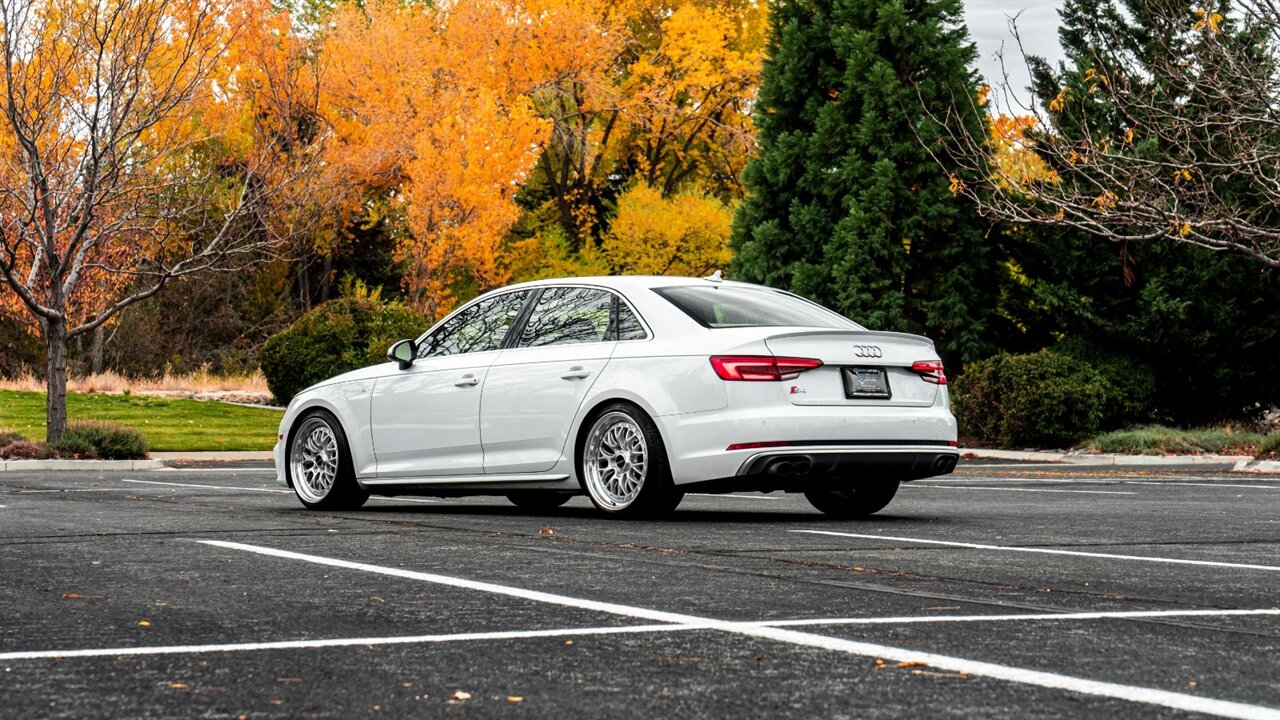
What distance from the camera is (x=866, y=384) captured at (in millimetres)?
10250

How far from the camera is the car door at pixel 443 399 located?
1120 cm

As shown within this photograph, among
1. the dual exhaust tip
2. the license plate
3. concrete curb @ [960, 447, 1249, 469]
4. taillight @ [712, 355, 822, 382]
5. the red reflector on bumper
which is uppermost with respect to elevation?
taillight @ [712, 355, 822, 382]

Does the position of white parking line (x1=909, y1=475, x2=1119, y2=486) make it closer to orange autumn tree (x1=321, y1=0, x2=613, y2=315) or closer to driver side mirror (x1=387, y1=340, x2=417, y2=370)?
driver side mirror (x1=387, y1=340, x2=417, y2=370)

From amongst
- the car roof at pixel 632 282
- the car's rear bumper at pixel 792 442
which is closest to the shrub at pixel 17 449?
the car roof at pixel 632 282

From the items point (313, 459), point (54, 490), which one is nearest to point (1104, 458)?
point (313, 459)

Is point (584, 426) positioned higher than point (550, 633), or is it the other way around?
point (584, 426)

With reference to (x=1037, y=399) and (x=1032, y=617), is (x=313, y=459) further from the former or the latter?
(x=1037, y=399)

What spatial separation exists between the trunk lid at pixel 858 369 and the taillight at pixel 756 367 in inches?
1.9

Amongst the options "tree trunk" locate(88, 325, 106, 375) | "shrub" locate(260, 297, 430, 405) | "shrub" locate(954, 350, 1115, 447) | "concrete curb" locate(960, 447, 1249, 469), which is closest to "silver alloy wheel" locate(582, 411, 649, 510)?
"concrete curb" locate(960, 447, 1249, 469)

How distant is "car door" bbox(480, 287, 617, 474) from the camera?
34.9ft

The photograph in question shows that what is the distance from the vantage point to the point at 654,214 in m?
44.9

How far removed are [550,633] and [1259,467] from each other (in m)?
15.4

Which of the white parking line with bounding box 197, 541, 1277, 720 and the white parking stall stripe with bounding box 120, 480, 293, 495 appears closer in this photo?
the white parking line with bounding box 197, 541, 1277, 720

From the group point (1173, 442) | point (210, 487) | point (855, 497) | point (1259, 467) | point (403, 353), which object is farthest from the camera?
point (1173, 442)
